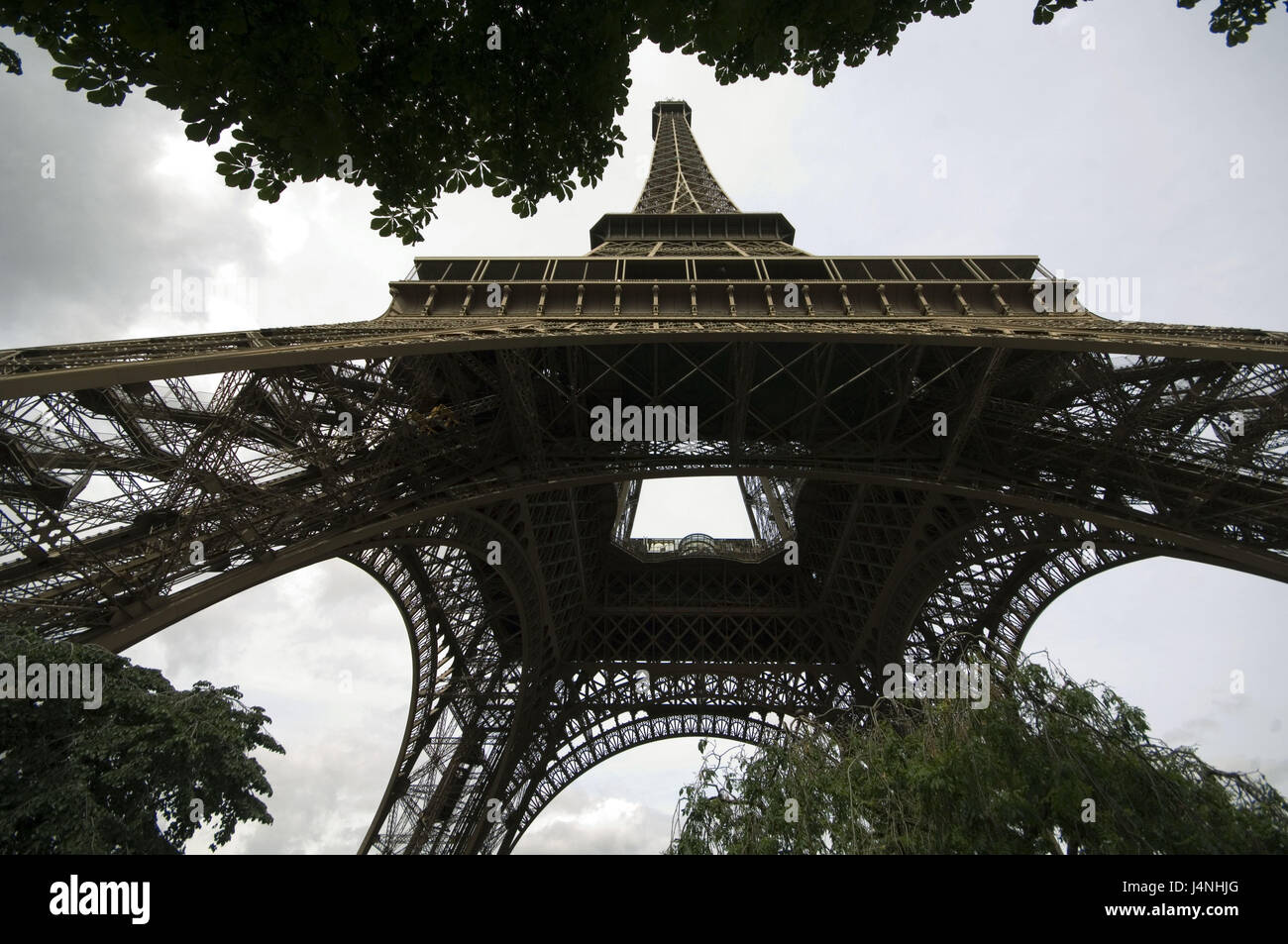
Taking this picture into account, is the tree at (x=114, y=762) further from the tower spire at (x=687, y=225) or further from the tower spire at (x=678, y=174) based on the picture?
the tower spire at (x=678, y=174)

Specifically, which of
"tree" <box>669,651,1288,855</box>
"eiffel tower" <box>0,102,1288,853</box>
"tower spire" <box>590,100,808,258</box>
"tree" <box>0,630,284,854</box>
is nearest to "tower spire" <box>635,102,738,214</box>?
"tower spire" <box>590,100,808,258</box>

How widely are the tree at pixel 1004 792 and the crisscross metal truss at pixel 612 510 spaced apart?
1222mm

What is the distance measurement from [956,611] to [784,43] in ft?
73.9

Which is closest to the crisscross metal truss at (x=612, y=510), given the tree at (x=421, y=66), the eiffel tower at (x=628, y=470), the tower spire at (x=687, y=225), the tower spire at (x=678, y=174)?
the eiffel tower at (x=628, y=470)

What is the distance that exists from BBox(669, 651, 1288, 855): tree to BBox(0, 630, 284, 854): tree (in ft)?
17.8

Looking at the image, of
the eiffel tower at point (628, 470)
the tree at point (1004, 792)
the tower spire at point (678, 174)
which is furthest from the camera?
the tower spire at point (678, 174)

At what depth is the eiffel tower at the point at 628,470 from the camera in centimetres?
1106

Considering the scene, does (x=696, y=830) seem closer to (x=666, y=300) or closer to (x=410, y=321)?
(x=410, y=321)

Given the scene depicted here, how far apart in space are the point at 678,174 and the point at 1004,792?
40580 mm

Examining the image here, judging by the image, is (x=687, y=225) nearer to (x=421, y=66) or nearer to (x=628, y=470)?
(x=628, y=470)

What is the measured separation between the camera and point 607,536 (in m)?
28.6

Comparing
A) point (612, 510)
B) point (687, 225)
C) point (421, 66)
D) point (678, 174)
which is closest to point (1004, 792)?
point (421, 66)

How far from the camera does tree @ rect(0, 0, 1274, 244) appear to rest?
4645 mm
